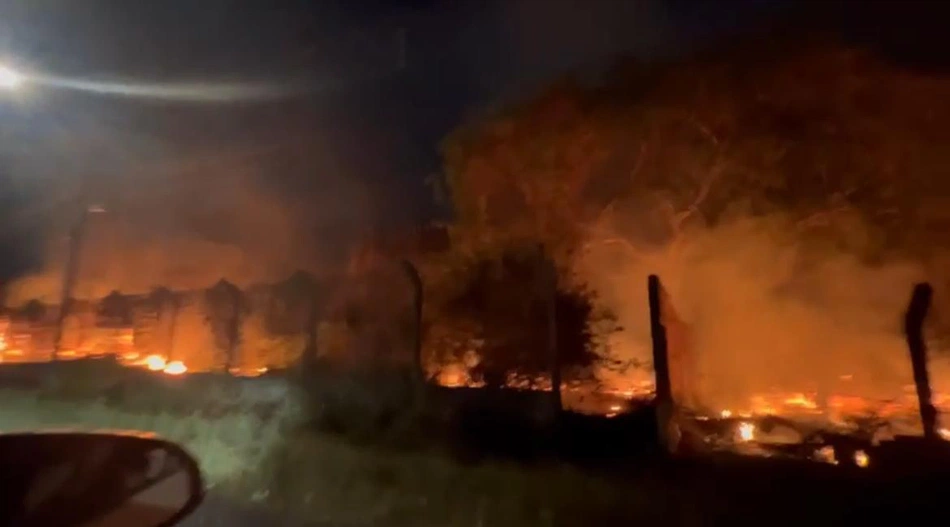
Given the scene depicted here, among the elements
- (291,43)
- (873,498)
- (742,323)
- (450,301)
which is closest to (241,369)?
(450,301)

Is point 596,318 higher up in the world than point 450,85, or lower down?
lower down

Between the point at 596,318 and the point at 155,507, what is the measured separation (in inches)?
70.8

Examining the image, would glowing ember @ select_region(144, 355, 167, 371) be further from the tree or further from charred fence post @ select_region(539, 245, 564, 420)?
charred fence post @ select_region(539, 245, 564, 420)

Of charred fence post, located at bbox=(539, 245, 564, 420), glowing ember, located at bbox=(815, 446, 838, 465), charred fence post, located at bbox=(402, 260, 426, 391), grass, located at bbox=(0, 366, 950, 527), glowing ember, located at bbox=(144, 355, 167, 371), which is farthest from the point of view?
glowing ember, located at bbox=(144, 355, 167, 371)

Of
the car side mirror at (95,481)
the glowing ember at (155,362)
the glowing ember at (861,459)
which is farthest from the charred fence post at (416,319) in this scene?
the car side mirror at (95,481)

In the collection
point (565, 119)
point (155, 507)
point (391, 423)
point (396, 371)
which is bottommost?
point (155, 507)

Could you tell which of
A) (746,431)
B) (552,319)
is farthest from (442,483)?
(746,431)

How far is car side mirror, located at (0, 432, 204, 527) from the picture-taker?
1.25m

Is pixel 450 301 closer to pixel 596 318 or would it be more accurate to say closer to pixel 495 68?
pixel 596 318

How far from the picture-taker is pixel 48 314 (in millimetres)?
3697

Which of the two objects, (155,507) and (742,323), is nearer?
(155,507)

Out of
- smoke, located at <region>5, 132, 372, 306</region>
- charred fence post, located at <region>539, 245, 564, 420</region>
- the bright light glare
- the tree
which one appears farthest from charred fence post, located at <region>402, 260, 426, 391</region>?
the bright light glare

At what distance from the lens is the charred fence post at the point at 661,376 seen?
2635 millimetres

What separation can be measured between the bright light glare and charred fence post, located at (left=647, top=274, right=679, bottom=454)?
285cm
